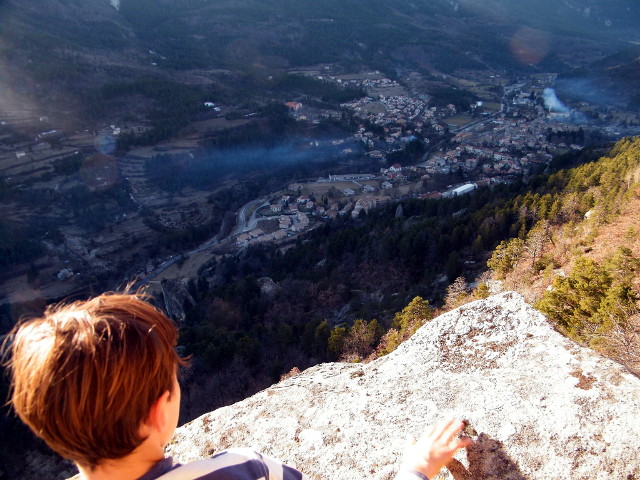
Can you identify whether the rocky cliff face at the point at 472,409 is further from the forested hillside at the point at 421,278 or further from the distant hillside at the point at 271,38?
the distant hillside at the point at 271,38

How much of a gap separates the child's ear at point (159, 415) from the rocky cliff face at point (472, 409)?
1.80m

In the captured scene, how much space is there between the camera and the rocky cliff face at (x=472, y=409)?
2258 mm

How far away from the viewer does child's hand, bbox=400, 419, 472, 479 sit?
5.20ft

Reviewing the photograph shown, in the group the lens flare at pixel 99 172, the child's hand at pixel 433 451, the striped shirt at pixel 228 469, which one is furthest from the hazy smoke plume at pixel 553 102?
the striped shirt at pixel 228 469

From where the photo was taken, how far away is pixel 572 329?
4871 millimetres

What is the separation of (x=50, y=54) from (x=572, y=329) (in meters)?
73.2

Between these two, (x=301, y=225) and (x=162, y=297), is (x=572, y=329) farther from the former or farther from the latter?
(x=301, y=225)

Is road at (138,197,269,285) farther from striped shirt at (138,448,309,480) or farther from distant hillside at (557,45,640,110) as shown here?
distant hillside at (557,45,640,110)

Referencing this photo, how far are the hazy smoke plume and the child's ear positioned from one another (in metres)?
81.3

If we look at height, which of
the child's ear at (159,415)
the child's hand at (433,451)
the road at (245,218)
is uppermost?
the child's ear at (159,415)

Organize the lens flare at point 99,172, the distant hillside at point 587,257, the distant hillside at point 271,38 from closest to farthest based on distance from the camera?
the distant hillside at point 587,257 < the lens flare at point 99,172 < the distant hillside at point 271,38

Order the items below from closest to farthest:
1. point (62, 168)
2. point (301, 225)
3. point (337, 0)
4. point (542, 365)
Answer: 1. point (542, 365)
2. point (301, 225)
3. point (62, 168)
4. point (337, 0)

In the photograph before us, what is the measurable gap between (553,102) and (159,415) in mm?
89453

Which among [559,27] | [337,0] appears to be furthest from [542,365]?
[559,27]
